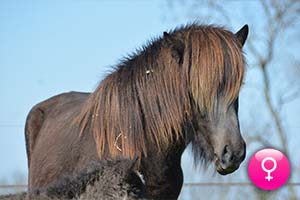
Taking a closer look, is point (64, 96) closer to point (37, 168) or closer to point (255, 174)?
point (37, 168)

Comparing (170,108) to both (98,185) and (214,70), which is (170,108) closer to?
(214,70)

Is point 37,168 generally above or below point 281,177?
above

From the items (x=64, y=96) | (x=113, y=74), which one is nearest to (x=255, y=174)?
(x=64, y=96)

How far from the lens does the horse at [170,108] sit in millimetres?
4152

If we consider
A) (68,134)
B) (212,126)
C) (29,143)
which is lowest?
(29,143)

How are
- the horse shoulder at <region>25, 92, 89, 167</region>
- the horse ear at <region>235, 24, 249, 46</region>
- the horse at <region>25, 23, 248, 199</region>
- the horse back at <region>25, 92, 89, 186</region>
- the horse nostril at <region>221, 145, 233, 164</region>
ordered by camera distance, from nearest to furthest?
the horse nostril at <region>221, 145, 233, 164</region> → the horse at <region>25, 23, 248, 199</region> → the horse ear at <region>235, 24, 249, 46</region> → the horse back at <region>25, 92, 89, 186</region> → the horse shoulder at <region>25, 92, 89, 167</region>

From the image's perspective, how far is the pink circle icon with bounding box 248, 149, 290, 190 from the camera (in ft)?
31.4

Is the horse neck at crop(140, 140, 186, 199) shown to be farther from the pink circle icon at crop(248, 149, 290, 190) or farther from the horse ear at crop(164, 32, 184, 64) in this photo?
the pink circle icon at crop(248, 149, 290, 190)

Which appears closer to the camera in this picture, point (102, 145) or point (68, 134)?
point (102, 145)

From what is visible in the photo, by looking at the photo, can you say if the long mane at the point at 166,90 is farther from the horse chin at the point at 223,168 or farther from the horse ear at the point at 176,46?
the horse chin at the point at 223,168

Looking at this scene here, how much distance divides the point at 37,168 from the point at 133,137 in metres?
1.48

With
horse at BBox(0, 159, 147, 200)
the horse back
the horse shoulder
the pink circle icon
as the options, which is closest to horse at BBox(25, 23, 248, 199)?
horse at BBox(0, 159, 147, 200)

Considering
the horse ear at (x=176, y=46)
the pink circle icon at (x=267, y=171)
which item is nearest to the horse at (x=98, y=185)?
the horse ear at (x=176, y=46)

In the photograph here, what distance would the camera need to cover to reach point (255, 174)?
31.6 feet
